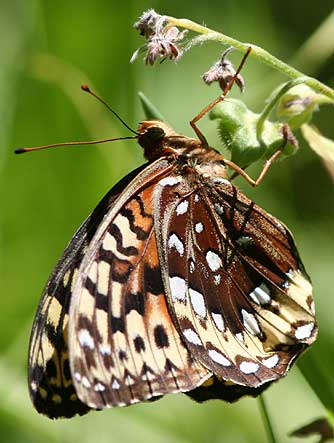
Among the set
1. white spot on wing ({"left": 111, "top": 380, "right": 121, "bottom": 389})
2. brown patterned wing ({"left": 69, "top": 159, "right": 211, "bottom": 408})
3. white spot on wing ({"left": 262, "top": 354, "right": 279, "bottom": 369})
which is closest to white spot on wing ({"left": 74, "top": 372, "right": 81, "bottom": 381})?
brown patterned wing ({"left": 69, "top": 159, "right": 211, "bottom": 408})

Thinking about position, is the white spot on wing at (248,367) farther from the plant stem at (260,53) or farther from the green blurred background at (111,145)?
the green blurred background at (111,145)

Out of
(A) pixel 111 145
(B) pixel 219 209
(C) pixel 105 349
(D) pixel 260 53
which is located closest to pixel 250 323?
(B) pixel 219 209

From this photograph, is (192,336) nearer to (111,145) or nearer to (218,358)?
(218,358)

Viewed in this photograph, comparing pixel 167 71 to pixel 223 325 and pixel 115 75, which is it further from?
pixel 223 325

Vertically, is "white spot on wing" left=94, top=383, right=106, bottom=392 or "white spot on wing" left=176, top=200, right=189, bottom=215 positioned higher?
"white spot on wing" left=176, top=200, right=189, bottom=215

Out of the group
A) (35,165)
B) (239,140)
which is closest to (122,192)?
(239,140)

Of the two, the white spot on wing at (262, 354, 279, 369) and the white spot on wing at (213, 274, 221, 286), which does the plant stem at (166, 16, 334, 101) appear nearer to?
the white spot on wing at (213, 274, 221, 286)

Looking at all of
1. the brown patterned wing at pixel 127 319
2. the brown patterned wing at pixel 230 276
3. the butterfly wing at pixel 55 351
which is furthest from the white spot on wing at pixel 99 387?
the brown patterned wing at pixel 230 276
